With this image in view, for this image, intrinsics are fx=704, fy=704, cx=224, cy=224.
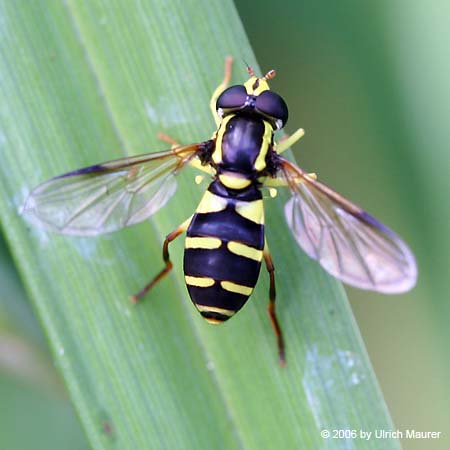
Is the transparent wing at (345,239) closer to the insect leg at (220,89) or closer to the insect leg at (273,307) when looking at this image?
the insect leg at (273,307)

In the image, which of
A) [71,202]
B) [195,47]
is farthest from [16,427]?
[195,47]

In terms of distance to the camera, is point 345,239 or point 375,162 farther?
point 375,162

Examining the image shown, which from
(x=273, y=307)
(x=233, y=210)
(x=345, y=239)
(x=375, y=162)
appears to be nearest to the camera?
(x=345, y=239)

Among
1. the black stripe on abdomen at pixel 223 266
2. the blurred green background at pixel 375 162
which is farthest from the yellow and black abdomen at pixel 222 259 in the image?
the blurred green background at pixel 375 162

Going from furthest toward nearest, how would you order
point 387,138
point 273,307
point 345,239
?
point 387,138 < point 273,307 < point 345,239

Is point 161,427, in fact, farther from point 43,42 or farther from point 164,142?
point 43,42

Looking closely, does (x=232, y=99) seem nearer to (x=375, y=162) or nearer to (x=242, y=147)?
(x=242, y=147)

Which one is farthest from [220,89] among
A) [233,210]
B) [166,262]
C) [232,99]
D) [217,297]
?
[217,297]

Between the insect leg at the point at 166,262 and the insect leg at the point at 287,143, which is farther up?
the insect leg at the point at 287,143
